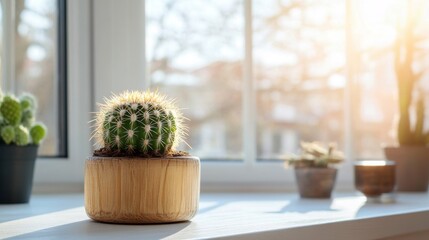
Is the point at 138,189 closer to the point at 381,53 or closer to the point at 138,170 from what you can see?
the point at 138,170

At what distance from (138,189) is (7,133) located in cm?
49

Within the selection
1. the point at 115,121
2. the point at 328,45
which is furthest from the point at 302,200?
the point at 328,45

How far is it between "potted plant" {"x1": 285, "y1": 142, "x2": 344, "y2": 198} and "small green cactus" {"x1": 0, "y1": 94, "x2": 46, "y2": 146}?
1.97ft

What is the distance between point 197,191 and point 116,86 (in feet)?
2.33

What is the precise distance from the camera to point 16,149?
4.74 ft

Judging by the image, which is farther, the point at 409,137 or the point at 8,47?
the point at 409,137

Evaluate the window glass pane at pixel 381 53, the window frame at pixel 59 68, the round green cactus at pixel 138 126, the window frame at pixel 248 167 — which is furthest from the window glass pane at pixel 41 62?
the window glass pane at pixel 381 53

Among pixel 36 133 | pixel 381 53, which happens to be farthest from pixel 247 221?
pixel 381 53

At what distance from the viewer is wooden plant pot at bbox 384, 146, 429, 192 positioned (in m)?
1.89

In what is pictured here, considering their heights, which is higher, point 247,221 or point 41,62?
point 41,62

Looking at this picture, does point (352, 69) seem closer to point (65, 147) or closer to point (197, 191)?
point (65, 147)

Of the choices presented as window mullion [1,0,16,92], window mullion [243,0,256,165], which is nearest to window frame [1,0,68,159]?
window mullion [1,0,16,92]

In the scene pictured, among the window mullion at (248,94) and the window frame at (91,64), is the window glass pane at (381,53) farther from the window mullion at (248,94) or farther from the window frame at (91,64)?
the window frame at (91,64)

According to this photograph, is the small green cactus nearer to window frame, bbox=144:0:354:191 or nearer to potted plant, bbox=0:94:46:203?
potted plant, bbox=0:94:46:203
